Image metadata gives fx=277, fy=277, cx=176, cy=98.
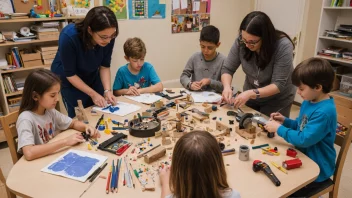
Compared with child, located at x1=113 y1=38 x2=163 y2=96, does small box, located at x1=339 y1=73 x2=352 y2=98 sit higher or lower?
lower

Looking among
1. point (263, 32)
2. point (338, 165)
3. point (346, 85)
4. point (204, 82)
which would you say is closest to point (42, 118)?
point (204, 82)

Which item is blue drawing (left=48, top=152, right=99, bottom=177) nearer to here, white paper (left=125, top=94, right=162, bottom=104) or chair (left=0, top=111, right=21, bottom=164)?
chair (left=0, top=111, right=21, bottom=164)

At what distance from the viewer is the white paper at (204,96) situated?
86.4 inches

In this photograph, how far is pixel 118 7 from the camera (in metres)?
3.62

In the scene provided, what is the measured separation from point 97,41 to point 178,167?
127 cm

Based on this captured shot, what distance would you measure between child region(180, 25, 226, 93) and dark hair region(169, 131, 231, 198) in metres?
1.46

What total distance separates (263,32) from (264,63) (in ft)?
0.77

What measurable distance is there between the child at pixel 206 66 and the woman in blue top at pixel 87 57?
75cm

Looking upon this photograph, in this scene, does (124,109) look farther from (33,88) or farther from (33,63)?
(33,63)

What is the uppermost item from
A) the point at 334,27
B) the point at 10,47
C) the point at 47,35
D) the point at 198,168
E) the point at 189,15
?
A: the point at 189,15

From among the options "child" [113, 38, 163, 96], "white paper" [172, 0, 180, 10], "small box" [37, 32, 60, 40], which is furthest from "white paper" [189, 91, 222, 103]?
"white paper" [172, 0, 180, 10]

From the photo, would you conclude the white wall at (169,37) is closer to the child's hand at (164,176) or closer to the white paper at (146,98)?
the white paper at (146,98)

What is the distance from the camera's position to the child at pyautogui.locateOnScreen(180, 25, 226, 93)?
245 centimetres

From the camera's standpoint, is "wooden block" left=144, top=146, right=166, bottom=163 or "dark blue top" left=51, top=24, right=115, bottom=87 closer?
"wooden block" left=144, top=146, right=166, bottom=163
